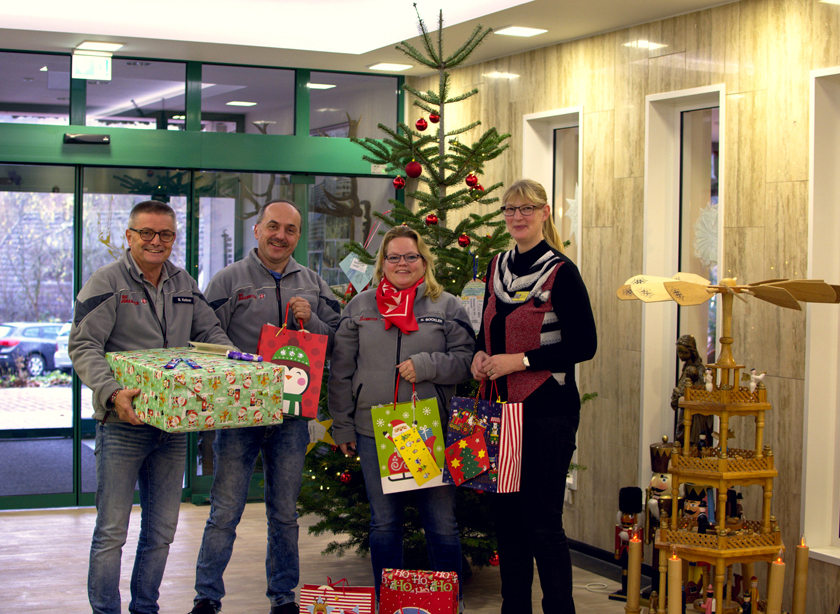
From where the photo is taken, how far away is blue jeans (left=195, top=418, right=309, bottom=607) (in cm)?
334

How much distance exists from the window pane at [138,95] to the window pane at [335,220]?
1.17m

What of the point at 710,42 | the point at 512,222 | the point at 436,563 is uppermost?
the point at 710,42

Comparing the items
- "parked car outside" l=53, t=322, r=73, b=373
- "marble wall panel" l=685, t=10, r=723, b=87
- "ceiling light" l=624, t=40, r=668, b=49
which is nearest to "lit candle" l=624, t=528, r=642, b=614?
"marble wall panel" l=685, t=10, r=723, b=87

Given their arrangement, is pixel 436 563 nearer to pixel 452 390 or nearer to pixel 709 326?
pixel 452 390

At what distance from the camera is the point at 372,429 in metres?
3.27

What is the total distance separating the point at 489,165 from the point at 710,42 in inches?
73.6

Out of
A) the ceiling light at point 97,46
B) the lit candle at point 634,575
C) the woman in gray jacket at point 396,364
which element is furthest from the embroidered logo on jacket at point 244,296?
the ceiling light at point 97,46

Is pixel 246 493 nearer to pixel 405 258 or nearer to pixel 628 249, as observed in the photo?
pixel 405 258

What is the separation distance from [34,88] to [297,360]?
3.69 m

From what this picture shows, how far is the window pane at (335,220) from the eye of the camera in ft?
21.0

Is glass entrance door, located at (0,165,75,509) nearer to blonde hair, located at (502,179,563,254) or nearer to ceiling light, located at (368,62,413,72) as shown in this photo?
ceiling light, located at (368,62,413,72)

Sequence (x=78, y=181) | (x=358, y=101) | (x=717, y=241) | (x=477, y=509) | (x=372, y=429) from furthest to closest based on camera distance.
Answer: (x=358, y=101), (x=78, y=181), (x=717, y=241), (x=477, y=509), (x=372, y=429)

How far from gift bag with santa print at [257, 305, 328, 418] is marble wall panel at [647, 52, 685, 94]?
2.46 metres

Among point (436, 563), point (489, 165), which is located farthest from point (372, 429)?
point (489, 165)
